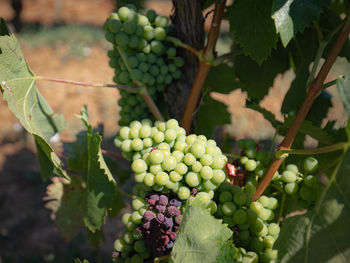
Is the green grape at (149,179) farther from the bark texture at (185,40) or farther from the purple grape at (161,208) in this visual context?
the bark texture at (185,40)

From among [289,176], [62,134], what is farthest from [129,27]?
[62,134]

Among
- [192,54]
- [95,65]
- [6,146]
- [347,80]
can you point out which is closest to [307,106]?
[347,80]

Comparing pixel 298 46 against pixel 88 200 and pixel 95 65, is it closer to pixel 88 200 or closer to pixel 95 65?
pixel 88 200

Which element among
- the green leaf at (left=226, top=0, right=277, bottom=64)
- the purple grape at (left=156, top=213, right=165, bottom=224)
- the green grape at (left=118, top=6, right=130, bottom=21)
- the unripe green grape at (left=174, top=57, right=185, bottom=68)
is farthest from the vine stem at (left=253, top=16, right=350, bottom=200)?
the green grape at (left=118, top=6, right=130, bottom=21)

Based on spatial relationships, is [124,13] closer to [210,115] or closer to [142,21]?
[142,21]

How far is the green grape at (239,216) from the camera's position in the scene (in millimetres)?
710

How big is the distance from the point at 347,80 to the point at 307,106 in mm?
178

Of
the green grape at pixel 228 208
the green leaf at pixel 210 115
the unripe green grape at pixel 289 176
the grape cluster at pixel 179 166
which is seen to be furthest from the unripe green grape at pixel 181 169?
the green leaf at pixel 210 115

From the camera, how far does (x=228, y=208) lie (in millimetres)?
714

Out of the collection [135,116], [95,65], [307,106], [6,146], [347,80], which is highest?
[347,80]

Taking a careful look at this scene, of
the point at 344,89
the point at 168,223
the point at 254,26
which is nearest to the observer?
the point at 344,89

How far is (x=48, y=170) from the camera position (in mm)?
845

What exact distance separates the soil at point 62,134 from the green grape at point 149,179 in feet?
1.81

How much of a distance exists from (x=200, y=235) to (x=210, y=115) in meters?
0.65
